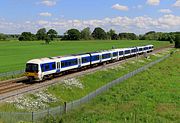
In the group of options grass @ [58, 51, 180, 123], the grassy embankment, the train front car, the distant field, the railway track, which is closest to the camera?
grass @ [58, 51, 180, 123]

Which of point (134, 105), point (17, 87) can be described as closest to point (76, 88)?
point (17, 87)

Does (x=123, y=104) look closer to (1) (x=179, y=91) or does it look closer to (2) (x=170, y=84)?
(1) (x=179, y=91)

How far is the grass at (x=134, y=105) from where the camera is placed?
88.4 feet

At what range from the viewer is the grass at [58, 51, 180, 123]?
88.4ft

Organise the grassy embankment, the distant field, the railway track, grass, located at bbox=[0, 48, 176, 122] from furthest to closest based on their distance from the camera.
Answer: the distant field < the railway track < the grassy embankment < grass, located at bbox=[0, 48, 176, 122]

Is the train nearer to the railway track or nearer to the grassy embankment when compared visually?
the railway track

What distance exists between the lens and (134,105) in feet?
106

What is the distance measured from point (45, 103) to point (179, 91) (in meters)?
17.9

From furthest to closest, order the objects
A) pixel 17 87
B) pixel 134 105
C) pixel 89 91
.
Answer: pixel 89 91 < pixel 17 87 < pixel 134 105

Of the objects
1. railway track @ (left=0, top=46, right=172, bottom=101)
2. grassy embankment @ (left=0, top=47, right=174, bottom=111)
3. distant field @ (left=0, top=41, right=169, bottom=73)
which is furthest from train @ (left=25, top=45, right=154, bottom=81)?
distant field @ (left=0, top=41, right=169, bottom=73)

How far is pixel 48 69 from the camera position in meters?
42.0

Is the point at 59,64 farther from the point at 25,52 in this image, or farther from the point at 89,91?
the point at 25,52

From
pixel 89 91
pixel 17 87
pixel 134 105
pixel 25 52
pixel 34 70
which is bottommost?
pixel 89 91

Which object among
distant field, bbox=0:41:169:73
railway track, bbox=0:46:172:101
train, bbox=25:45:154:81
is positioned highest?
train, bbox=25:45:154:81
